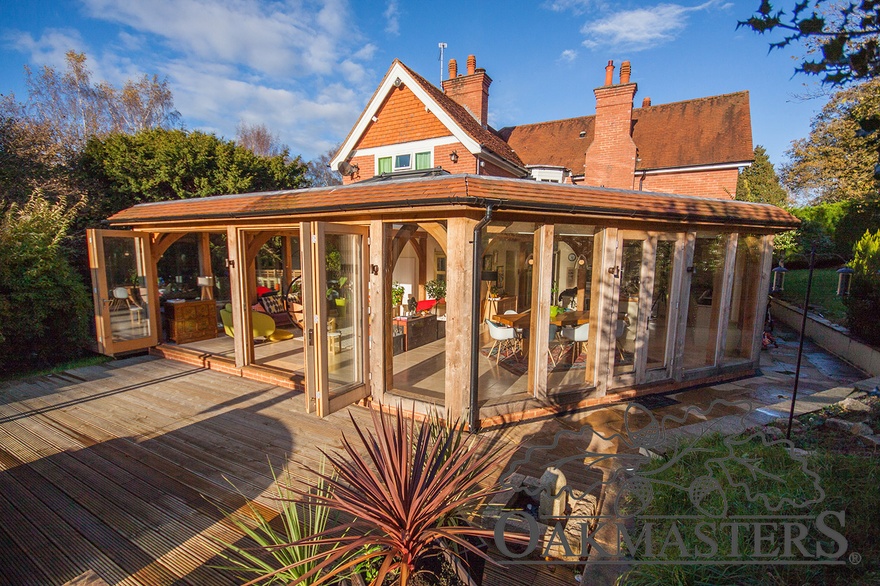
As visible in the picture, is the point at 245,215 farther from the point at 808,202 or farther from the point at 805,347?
the point at 808,202

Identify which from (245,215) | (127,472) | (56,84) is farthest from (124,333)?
(56,84)

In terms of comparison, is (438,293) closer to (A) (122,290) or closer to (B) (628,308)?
(B) (628,308)

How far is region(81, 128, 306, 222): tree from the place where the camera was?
12.5 m

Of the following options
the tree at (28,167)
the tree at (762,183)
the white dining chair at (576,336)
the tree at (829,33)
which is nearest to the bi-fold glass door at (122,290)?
the tree at (28,167)

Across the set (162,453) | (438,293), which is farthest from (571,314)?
(162,453)

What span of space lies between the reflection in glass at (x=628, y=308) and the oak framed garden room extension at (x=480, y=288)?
22 millimetres

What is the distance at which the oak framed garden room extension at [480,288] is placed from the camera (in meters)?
5.00

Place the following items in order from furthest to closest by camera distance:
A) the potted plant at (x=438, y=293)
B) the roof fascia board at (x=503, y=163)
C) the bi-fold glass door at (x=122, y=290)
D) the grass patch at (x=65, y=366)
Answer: the roof fascia board at (x=503, y=163), the potted plant at (x=438, y=293), the bi-fold glass door at (x=122, y=290), the grass patch at (x=65, y=366)

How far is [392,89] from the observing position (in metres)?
13.3

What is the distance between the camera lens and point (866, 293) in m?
7.66

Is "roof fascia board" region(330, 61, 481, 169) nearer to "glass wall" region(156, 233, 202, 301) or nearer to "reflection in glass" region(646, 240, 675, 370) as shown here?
"glass wall" region(156, 233, 202, 301)

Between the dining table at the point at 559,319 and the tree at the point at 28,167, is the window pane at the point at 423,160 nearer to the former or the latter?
the dining table at the point at 559,319

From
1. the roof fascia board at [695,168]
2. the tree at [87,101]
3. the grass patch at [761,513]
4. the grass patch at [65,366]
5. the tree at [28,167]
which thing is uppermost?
the tree at [87,101]

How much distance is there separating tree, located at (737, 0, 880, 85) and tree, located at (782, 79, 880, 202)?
1826cm
